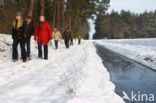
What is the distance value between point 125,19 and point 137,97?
140933mm

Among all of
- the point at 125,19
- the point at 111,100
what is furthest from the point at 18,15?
the point at 125,19

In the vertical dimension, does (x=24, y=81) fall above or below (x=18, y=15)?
below

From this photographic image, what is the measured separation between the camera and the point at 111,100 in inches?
149

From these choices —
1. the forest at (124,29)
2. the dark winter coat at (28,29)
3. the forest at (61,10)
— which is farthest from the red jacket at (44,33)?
the forest at (124,29)

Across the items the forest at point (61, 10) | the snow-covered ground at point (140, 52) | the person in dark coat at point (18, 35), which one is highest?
the forest at point (61, 10)

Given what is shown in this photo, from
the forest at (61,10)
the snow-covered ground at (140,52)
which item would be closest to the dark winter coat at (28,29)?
the snow-covered ground at (140,52)

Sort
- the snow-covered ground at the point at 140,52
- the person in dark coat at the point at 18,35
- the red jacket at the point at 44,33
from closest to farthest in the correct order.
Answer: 1. the person in dark coat at the point at 18,35
2. the red jacket at the point at 44,33
3. the snow-covered ground at the point at 140,52

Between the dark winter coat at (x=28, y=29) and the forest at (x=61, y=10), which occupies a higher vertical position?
the forest at (x=61, y=10)

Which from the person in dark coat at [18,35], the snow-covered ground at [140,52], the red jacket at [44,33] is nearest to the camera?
the person in dark coat at [18,35]

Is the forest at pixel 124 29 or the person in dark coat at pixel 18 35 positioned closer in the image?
the person in dark coat at pixel 18 35

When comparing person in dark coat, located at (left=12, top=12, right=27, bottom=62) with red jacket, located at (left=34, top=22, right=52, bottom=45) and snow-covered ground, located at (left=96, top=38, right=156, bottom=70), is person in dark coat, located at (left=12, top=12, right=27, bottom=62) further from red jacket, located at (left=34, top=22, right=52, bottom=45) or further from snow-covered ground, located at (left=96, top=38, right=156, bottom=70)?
snow-covered ground, located at (left=96, top=38, right=156, bottom=70)

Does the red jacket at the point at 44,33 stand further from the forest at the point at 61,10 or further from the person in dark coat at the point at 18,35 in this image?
the forest at the point at 61,10

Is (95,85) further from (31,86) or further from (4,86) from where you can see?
(4,86)

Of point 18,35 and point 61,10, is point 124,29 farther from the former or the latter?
point 18,35
